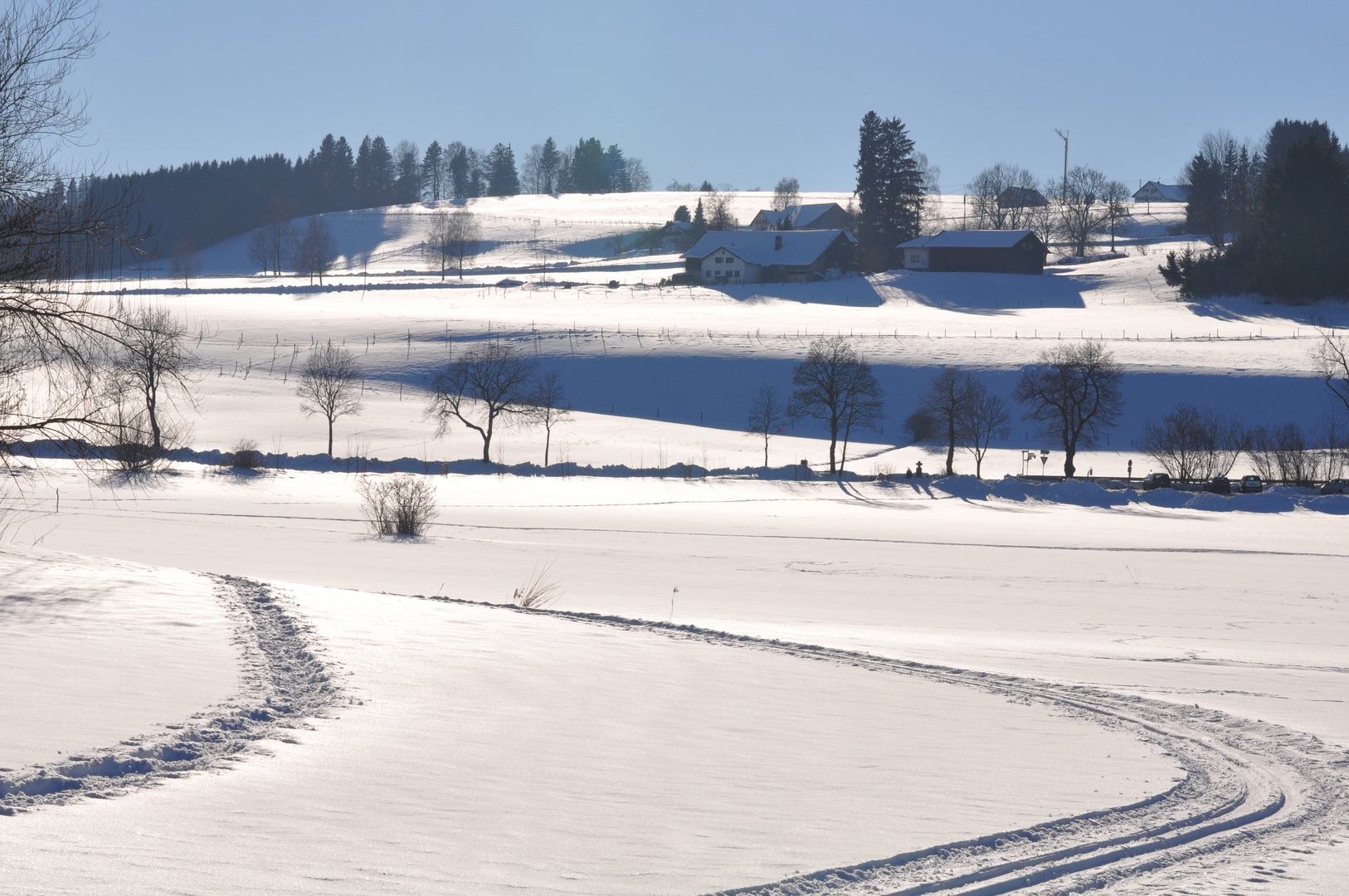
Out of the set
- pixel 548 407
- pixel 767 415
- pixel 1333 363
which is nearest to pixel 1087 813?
pixel 767 415

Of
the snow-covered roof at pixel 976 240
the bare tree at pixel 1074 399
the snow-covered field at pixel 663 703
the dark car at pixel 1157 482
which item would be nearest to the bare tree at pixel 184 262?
the snow-covered roof at pixel 976 240

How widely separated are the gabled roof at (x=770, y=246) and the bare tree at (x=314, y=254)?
48.0 m

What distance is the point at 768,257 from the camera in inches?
4429

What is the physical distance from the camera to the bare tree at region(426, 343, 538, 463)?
190 ft

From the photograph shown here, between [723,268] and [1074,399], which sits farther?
[723,268]

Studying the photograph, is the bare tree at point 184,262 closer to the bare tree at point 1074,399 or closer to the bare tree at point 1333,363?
the bare tree at point 1074,399

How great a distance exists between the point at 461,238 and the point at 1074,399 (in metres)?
100

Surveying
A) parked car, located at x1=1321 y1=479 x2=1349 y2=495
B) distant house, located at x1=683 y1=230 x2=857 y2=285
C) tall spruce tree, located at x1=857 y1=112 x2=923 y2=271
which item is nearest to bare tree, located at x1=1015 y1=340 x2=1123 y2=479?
parked car, located at x1=1321 y1=479 x2=1349 y2=495

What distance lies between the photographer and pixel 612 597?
19.2m

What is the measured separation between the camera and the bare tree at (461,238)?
13938 centimetres

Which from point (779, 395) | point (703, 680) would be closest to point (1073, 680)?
point (703, 680)

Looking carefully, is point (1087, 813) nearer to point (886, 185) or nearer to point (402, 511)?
point (402, 511)

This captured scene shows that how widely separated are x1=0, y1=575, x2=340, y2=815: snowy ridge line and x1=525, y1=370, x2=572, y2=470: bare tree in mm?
40666

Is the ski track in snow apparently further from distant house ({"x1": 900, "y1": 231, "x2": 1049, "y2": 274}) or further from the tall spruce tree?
the tall spruce tree
